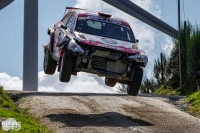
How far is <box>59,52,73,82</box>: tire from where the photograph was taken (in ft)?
47.6

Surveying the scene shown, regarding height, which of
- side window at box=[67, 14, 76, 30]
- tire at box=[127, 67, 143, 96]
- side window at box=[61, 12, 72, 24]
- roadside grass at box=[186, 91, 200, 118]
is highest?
side window at box=[61, 12, 72, 24]

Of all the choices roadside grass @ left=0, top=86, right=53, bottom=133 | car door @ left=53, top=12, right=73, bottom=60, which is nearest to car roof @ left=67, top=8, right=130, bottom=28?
car door @ left=53, top=12, right=73, bottom=60

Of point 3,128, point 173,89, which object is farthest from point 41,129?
point 173,89

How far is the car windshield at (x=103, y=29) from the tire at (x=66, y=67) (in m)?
1.13

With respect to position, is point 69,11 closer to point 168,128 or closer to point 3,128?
point 168,128

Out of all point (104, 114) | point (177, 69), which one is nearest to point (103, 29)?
point (104, 114)

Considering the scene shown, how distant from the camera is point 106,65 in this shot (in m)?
14.6

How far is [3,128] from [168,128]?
14.9ft

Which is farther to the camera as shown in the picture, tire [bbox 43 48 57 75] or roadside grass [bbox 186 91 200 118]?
roadside grass [bbox 186 91 200 118]

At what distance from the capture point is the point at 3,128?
11.6 meters

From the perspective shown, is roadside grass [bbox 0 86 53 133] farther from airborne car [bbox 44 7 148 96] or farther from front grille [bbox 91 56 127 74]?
front grille [bbox 91 56 127 74]

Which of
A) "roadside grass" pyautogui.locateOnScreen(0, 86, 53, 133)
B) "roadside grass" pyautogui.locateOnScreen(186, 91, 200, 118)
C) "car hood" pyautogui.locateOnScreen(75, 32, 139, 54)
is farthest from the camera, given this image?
"roadside grass" pyautogui.locateOnScreen(186, 91, 200, 118)

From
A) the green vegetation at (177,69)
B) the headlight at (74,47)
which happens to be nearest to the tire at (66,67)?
the headlight at (74,47)

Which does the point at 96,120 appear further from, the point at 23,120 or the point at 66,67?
the point at 23,120
